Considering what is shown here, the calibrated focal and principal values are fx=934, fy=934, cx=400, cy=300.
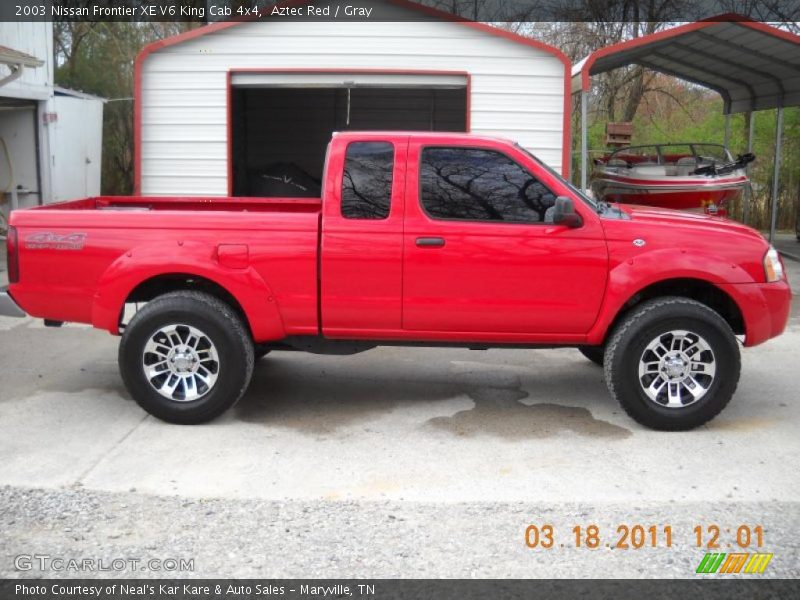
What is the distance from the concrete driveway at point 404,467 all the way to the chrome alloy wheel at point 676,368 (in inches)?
11.2

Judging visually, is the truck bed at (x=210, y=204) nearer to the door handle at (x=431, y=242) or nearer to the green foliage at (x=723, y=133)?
the door handle at (x=431, y=242)

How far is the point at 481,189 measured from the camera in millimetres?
6273

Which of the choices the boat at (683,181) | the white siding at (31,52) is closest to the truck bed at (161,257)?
the white siding at (31,52)

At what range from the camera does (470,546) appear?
A: 4.45m

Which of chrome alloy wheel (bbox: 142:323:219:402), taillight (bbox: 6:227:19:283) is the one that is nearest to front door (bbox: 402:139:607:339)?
chrome alloy wheel (bbox: 142:323:219:402)

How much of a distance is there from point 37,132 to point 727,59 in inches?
467

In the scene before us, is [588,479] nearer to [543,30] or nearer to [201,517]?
[201,517]

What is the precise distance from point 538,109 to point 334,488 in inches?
334

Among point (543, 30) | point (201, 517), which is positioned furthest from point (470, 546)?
point (543, 30)

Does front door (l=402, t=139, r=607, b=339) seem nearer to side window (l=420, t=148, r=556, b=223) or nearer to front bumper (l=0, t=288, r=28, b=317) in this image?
side window (l=420, t=148, r=556, b=223)

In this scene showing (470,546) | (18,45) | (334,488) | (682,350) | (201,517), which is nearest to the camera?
(470,546)

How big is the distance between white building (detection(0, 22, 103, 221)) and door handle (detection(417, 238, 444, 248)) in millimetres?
11063

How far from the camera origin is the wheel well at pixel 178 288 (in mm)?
6379

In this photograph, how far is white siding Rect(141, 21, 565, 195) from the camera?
41.2ft
